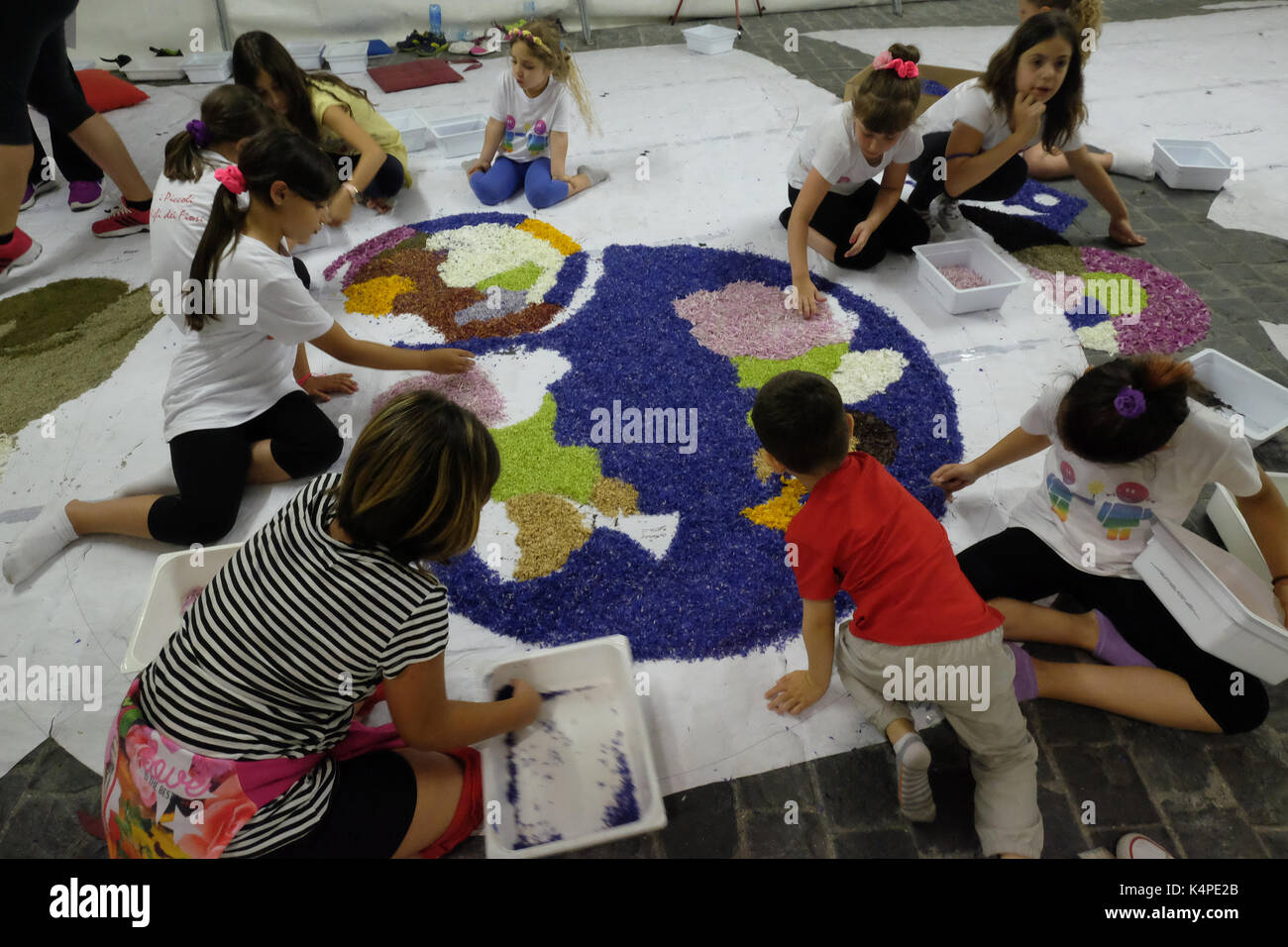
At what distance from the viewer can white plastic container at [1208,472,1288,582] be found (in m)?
1.83

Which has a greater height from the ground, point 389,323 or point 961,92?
point 961,92

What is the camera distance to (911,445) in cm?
234

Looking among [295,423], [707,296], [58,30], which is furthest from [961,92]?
[58,30]

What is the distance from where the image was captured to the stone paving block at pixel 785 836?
156cm

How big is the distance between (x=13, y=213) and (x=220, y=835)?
9.64ft

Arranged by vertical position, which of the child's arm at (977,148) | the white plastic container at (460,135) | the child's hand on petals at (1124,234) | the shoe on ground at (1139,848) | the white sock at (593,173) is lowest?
the shoe on ground at (1139,848)

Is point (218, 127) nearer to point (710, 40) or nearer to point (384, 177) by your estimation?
point (384, 177)

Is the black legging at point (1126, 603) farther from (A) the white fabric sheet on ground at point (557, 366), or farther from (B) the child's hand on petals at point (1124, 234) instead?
(B) the child's hand on petals at point (1124, 234)

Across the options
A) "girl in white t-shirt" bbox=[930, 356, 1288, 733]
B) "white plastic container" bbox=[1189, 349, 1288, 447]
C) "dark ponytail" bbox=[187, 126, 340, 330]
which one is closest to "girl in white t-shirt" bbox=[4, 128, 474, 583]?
"dark ponytail" bbox=[187, 126, 340, 330]

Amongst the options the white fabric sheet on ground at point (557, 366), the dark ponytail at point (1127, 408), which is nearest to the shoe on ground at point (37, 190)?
the white fabric sheet on ground at point (557, 366)

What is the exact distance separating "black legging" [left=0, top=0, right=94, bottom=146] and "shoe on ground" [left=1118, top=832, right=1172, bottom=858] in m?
3.96

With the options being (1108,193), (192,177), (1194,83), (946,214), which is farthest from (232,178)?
→ (1194,83)

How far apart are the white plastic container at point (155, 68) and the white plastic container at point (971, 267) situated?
4588 mm
